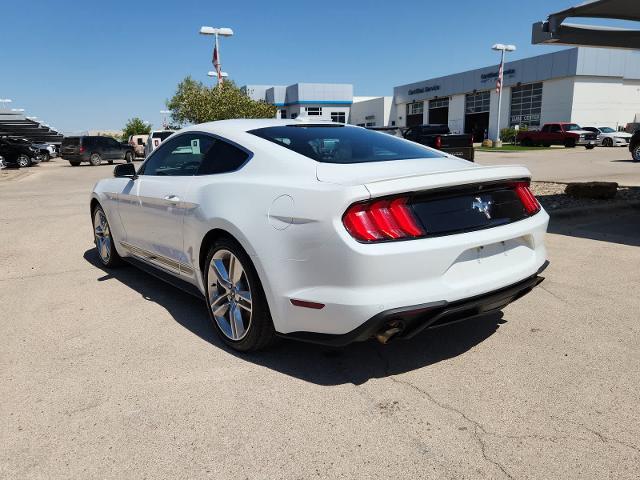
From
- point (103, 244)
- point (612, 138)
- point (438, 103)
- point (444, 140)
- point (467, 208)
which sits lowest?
point (103, 244)

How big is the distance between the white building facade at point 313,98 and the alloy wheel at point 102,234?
6828 cm

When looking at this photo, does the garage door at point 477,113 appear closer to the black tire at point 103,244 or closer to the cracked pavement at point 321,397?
the black tire at point 103,244

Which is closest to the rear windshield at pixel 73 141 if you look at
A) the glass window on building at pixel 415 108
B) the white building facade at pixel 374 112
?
the white building facade at pixel 374 112

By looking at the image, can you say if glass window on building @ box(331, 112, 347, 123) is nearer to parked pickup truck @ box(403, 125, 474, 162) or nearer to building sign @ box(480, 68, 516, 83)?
building sign @ box(480, 68, 516, 83)

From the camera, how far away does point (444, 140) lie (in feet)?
51.8

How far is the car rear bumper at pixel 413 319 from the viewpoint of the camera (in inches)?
101

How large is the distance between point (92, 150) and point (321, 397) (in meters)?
31.4

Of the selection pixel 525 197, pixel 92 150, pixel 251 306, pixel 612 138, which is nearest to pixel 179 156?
pixel 251 306

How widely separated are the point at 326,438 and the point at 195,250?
1.73 m

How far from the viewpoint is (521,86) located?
178 feet

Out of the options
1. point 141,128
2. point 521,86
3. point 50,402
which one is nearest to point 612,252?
point 50,402

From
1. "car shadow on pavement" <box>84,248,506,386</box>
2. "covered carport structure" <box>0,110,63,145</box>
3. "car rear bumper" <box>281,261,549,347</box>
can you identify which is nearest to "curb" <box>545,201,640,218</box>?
"car shadow on pavement" <box>84,248,506,386</box>

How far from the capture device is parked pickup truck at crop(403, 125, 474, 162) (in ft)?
45.0

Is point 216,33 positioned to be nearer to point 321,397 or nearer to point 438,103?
point 321,397
